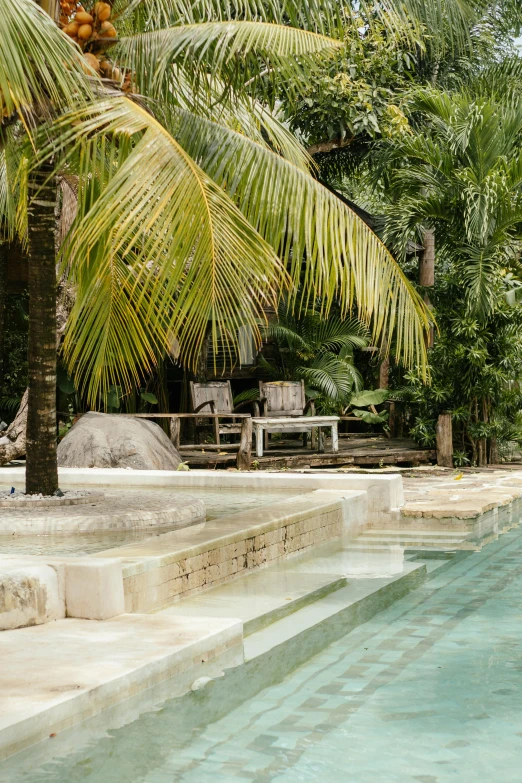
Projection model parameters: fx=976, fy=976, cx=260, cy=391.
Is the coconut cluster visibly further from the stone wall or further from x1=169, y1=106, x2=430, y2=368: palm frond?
the stone wall

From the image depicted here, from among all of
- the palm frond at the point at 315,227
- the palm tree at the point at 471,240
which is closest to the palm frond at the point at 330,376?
the palm tree at the point at 471,240

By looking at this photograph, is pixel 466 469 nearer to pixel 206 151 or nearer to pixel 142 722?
pixel 206 151

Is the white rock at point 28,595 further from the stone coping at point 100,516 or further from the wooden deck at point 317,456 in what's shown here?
the wooden deck at point 317,456

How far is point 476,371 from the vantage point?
1218 centimetres

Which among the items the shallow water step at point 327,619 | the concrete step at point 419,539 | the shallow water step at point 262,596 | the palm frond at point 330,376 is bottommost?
the shallow water step at point 327,619

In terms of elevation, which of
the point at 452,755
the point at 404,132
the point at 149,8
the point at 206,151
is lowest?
the point at 452,755

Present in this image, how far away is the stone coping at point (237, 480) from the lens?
8500mm

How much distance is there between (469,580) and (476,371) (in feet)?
20.2

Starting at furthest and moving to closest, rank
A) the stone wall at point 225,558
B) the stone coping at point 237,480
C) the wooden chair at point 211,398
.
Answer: the wooden chair at point 211,398 < the stone coping at point 237,480 < the stone wall at point 225,558

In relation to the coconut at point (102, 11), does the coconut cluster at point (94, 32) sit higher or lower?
lower

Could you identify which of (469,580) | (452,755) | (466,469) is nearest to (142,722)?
(452,755)

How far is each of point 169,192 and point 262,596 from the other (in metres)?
2.38

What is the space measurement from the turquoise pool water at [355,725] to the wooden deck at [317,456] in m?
6.68

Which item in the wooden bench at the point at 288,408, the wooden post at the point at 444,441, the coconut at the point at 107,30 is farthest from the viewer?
the wooden post at the point at 444,441
